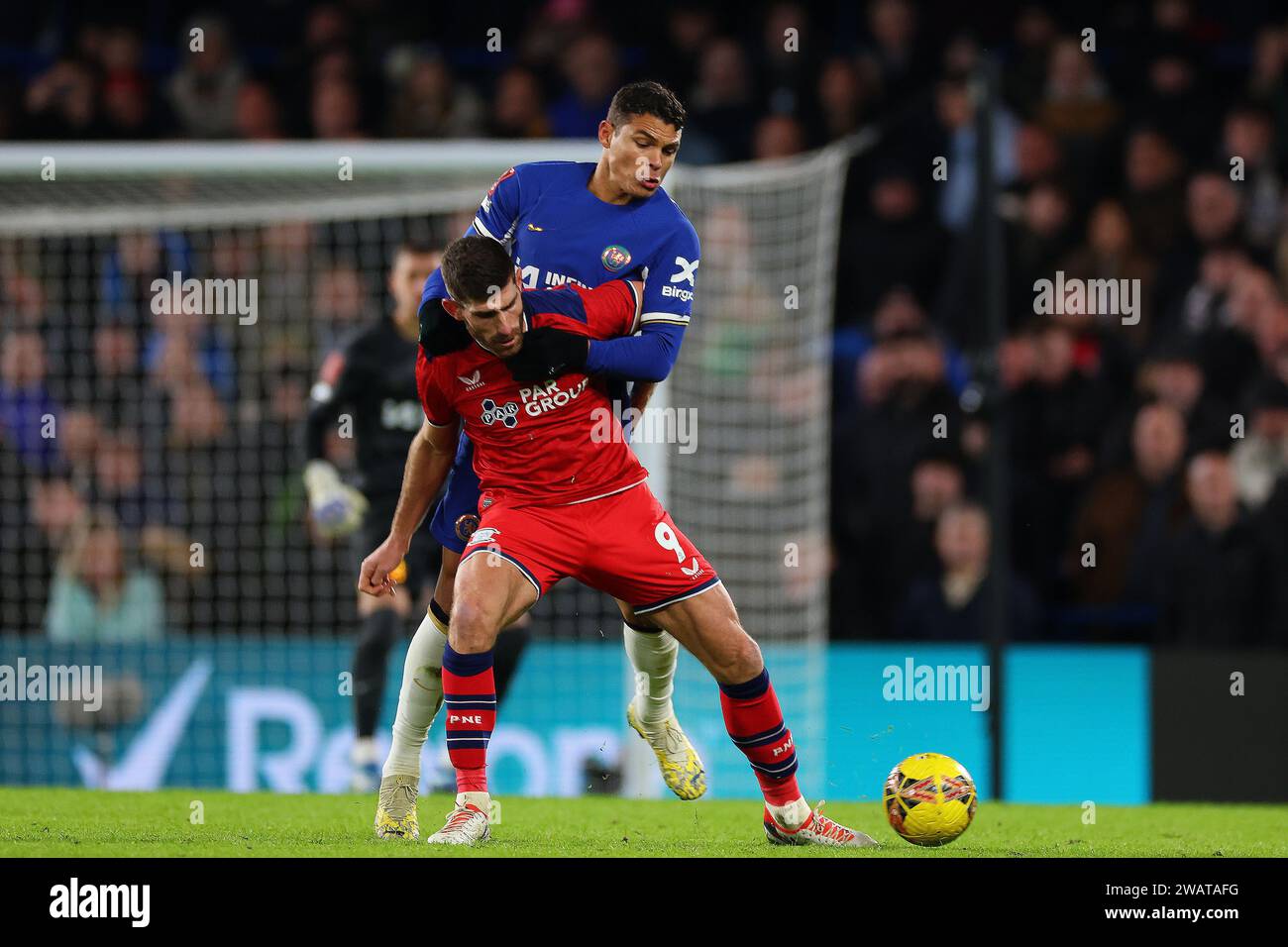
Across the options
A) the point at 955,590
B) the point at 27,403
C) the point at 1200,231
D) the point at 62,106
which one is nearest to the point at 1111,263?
the point at 1200,231

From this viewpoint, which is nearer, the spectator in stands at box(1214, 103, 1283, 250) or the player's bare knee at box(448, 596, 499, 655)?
the player's bare knee at box(448, 596, 499, 655)

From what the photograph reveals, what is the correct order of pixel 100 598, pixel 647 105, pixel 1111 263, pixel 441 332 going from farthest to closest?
1. pixel 1111 263
2. pixel 100 598
3. pixel 647 105
4. pixel 441 332

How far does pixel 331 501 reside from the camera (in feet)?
26.3

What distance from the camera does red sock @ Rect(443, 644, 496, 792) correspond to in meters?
5.57

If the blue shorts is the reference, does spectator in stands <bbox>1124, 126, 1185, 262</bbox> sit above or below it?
above

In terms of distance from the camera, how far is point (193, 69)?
13570 mm

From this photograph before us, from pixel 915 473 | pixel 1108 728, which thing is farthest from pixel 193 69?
pixel 1108 728

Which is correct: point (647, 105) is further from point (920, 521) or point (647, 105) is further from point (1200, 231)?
point (1200, 231)

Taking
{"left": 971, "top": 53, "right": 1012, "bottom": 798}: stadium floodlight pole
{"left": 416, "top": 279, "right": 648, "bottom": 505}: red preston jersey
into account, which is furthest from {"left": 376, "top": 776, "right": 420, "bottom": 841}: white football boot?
{"left": 971, "top": 53, "right": 1012, "bottom": 798}: stadium floodlight pole

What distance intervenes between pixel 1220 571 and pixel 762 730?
4.88 m

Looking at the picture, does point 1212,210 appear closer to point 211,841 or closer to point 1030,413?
point 1030,413

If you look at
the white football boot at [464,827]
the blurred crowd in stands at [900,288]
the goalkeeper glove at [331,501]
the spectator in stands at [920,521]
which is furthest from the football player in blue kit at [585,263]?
the spectator in stands at [920,521]

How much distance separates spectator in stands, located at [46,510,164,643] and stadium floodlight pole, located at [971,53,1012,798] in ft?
14.7

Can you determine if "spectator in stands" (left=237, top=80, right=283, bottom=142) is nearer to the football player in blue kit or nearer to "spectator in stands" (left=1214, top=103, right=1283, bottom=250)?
"spectator in stands" (left=1214, top=103, right=1283, bottom=250)
